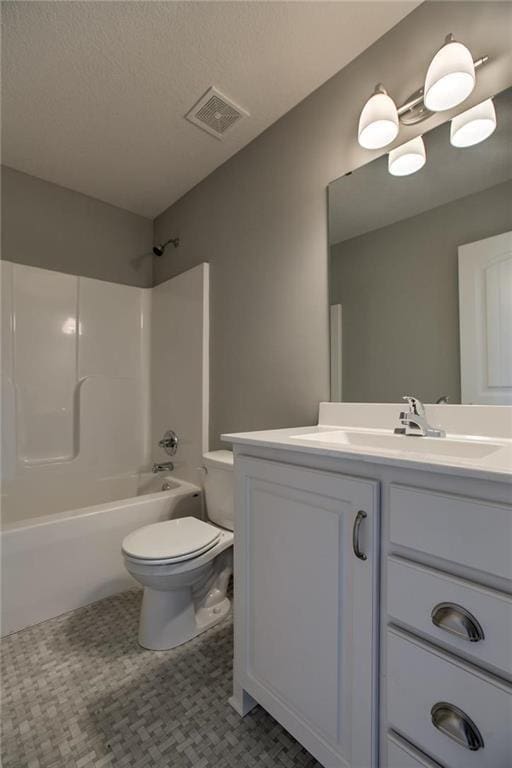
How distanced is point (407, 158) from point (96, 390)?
2.21 meters

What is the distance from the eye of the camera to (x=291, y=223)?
1.65m

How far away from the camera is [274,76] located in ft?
4.89

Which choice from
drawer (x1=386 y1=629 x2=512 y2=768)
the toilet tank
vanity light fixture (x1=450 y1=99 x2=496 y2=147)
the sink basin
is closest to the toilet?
the toilet tank

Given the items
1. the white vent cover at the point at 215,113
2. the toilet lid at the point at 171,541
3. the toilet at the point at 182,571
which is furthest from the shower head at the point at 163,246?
the toilet lid at the point at 171,541

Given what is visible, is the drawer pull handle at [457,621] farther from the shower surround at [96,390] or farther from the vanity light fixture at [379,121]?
the shower surround at [96,390]

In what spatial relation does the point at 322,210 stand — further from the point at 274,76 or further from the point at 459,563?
the point at 459,563

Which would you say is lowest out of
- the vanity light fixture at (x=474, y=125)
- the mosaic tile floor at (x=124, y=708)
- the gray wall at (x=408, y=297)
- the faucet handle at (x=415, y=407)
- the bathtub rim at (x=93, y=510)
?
the mosaic tile floor at (x=124, y=708)

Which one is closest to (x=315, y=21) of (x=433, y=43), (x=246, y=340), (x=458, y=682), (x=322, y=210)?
(x=433, y=43)

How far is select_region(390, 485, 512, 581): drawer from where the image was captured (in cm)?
55

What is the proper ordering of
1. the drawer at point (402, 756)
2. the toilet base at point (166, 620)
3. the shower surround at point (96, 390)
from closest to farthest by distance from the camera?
the drawer at point (402, 756)
the toilet base at point (166, 620)
the shower surround at point (96, 390)

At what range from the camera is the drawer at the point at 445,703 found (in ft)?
1.84

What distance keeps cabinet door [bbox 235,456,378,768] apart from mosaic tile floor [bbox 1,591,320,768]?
14 cm

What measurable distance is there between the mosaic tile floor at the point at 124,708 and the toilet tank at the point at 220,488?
0.45m

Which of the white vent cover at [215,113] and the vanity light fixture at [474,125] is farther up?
the white vent cover at [215,113]
